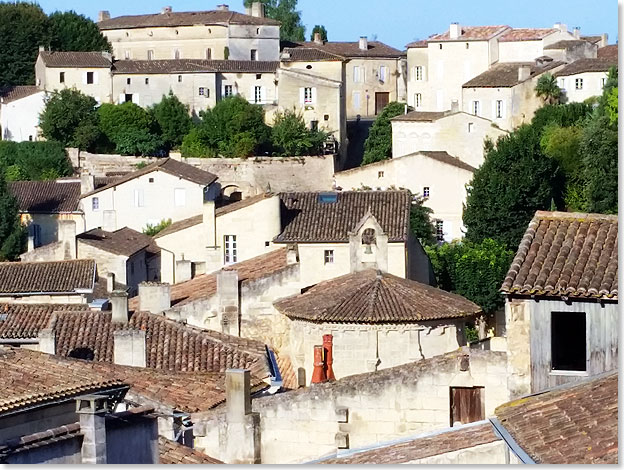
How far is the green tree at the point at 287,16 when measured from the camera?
82.5 m

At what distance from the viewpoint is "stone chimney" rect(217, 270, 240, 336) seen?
2792 centimetres

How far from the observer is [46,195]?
2008 inches

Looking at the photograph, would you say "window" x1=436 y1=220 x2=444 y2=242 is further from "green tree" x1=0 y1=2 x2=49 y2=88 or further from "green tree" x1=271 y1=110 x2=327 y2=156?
"green tree" x1=0 y1=2 x2=49 y2=88

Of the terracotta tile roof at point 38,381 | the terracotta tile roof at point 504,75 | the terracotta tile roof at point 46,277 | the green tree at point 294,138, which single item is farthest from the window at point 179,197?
the terracotta tile roof at point 38,381

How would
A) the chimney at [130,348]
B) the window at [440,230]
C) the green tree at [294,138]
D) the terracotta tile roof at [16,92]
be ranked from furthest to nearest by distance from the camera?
the terracotta tile roof at [16,92] < the green tree at [294,138] < the window at [440,230] < the chimney at [130,348]

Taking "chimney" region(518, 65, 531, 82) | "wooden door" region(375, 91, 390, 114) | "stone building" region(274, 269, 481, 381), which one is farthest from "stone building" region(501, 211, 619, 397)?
"wooden door" region(375, 91, 390, 114)

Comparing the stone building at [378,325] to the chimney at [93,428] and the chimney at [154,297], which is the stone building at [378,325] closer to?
the chimney at [154,297]

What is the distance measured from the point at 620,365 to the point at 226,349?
8.77 metres

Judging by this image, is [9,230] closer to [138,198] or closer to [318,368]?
[138,198]

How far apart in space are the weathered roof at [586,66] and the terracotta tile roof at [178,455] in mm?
46442

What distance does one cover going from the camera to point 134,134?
5959 centimetres

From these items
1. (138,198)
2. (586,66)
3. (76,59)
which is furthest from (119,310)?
(76,59)

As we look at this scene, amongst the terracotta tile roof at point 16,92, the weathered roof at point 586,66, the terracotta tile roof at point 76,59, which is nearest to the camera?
the weathered roof at point 586,66

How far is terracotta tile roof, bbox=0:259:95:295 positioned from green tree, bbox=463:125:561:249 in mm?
14415
